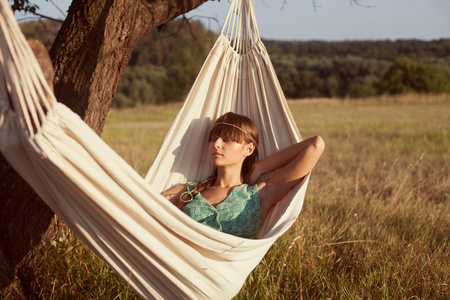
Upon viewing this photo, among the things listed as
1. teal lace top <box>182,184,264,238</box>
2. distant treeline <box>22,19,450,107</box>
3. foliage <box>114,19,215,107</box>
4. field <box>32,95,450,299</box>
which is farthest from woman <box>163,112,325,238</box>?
foliage <box>114,19,215,107</box>

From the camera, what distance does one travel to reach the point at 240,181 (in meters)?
2.22

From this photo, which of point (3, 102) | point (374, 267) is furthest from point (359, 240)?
point (3, 102)

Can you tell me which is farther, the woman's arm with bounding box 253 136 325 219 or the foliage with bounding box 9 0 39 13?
the foliage with bounding box 9 0 39 13

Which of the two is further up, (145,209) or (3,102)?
(3,102)

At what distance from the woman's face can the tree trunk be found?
56 cm

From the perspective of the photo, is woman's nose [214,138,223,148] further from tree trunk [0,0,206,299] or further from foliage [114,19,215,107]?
foliage [114,19,215,107]

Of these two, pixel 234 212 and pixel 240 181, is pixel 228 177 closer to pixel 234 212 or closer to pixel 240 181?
pixel 240 181

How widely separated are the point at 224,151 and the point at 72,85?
29.3 inches

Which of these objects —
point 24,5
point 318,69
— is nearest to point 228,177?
point 24,5

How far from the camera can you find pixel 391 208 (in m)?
3.10

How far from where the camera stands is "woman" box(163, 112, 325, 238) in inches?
78.7

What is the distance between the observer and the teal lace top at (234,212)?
2008mm

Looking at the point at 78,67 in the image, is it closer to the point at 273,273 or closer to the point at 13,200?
the point at 13,200

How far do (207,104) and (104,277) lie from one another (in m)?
0.99
